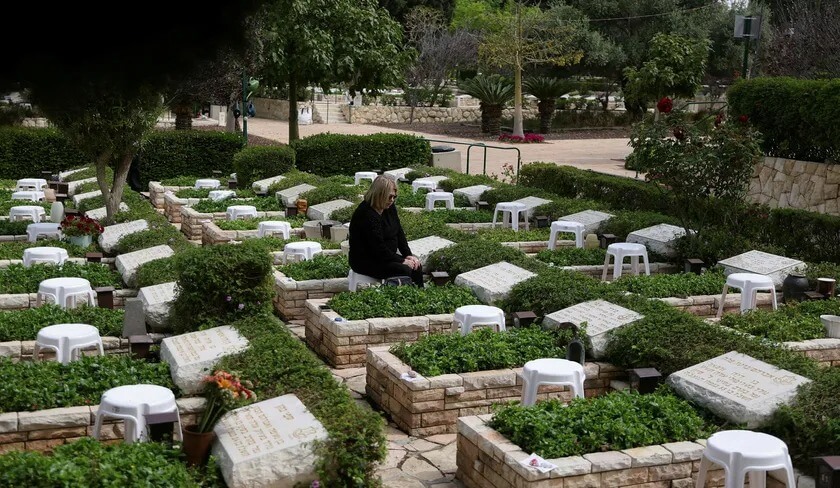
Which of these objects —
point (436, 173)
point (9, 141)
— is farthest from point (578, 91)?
point (9, 141)

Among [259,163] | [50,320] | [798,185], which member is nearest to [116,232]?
[50,320]

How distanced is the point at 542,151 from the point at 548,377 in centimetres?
2609

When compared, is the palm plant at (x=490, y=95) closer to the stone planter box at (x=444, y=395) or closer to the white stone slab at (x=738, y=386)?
the stone planter box at (x=444, y=395)

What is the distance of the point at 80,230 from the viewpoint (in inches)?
515

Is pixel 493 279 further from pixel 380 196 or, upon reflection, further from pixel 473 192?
pixel 473 192

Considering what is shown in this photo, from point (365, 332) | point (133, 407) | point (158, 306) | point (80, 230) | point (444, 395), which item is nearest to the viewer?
point (133, 407)

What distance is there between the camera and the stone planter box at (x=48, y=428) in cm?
649

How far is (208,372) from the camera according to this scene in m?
7.14

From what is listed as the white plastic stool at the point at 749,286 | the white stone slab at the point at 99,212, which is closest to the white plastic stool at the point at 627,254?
the white plastic stool at the point at 749,286

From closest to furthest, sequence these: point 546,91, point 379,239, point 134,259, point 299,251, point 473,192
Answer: point 379,239, point 134,259, point 299,251, point 473,192, point 546,91

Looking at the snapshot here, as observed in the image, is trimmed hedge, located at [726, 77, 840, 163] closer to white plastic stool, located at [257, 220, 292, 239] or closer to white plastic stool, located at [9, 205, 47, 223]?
white plastic stool, located at [257, 220, 292, 239]

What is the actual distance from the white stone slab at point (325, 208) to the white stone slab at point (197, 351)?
273 inches

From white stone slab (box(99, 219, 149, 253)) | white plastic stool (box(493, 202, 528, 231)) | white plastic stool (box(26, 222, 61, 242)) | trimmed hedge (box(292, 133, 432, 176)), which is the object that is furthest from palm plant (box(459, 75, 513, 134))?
white plastic stool (box(26, 222, 61, 242))

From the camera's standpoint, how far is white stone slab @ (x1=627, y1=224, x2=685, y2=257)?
12.8 meters
